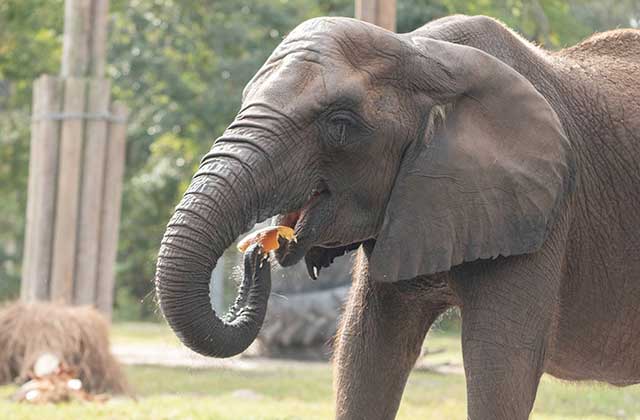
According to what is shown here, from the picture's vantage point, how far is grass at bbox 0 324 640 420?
9711 millimetres

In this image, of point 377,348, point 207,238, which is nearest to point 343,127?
point 207,238

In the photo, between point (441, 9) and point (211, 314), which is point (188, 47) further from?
point (211, 314)

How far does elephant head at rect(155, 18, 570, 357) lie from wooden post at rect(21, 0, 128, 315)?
6.91m

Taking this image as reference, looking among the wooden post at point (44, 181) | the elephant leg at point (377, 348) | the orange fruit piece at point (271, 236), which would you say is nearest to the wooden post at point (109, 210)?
the wooden post at point (44, 181)

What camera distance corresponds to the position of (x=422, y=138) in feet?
18.1

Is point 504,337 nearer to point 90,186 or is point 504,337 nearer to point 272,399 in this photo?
point 272,399

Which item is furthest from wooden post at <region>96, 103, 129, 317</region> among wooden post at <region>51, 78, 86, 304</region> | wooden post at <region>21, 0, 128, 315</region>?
wooden post at <region>51, 78, 86, 304</region>

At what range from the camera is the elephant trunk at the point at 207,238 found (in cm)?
486

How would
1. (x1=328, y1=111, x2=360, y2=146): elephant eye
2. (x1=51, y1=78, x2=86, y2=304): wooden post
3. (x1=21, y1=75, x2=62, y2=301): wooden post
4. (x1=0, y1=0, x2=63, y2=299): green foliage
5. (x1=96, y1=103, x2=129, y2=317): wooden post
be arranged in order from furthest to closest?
(x1=0, y1=0, x2=63, y2=299): green foliage
(x1=96, y1=103, x2=129, y2=317): wooden post
(x1=21, y1=75, x2=62, y2=301): wooden post
(x1=51, y1=78, x2=86, y2=304): wooden post
(x1=328, y1=111, x2=360, y2=146): elephant eye

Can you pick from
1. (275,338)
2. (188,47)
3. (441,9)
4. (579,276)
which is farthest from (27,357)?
(188,47)

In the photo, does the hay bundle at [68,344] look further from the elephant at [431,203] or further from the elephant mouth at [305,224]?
the elephant mouth at [305,224]

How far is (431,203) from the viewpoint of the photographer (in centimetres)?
549

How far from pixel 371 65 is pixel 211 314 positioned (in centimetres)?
126

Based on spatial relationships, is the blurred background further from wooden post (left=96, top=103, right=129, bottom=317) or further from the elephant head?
wooden post (left=96, top=103, right=129, bottom=317)
